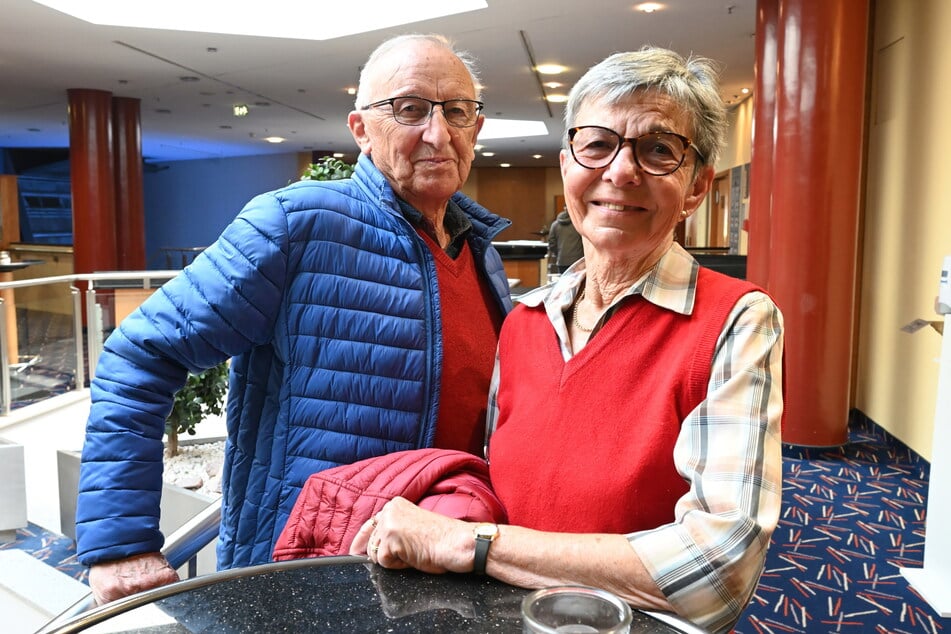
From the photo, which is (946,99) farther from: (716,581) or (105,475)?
(105,475)

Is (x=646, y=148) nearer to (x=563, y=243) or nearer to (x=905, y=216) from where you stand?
(x=905, y=216)

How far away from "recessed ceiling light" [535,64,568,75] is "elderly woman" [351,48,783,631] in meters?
8.59

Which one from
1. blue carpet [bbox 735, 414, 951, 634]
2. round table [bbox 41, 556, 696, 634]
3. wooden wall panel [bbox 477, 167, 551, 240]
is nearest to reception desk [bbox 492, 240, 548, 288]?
blue carpet [bbox 735, 414, 951, 634]

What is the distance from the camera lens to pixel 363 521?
1229mm

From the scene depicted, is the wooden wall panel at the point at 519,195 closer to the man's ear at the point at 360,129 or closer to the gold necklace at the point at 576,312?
the man's ear at the point at 360,129

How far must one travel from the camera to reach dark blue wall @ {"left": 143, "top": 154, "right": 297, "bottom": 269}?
21.6 metres

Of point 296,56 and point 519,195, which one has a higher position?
point 296,56

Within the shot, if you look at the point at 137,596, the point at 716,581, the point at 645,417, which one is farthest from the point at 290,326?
the point at 716,581

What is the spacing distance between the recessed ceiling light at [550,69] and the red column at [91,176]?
656cm

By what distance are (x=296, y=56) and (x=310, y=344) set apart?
326 inches

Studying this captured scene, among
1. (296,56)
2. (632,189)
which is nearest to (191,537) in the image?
(632,189)

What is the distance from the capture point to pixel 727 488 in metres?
1.10

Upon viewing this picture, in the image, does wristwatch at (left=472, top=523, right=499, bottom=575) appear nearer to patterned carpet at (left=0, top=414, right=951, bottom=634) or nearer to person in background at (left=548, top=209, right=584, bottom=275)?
patterned carpet at (left=0, top=414, right=951, bottom=634)

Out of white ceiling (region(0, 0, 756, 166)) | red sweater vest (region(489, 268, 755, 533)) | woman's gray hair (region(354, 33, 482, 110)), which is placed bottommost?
red sweater vest (region(489, 268, 755, 533))
